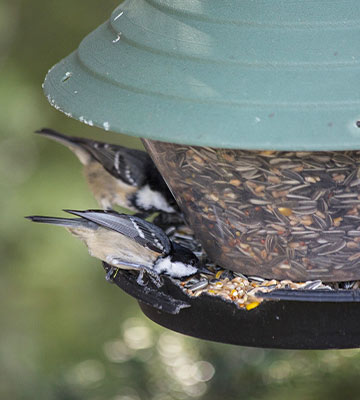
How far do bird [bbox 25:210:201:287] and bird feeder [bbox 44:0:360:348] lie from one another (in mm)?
122

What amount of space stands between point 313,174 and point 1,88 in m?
3.23

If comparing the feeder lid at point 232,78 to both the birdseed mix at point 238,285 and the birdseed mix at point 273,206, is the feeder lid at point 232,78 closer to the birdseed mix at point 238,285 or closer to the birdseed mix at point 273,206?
the birdseed mix at point 273,206

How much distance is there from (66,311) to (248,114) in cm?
457

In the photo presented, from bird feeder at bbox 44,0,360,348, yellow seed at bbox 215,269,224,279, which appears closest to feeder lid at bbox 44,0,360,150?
bird feeder at bbox 44,0,360,348

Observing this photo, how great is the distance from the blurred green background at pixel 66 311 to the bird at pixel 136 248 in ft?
3.20

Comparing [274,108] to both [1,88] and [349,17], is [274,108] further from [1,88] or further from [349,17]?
[1,88]

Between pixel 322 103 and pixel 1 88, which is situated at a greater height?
pixel 322 103

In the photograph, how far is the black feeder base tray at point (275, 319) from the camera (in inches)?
89.0

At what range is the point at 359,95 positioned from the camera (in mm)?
1806

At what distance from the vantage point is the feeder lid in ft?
5.84

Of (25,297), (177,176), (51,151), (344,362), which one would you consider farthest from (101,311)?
(177,176)

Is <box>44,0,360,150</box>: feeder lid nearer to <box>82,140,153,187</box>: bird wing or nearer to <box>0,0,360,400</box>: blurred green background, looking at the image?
<box>82,140,153,187</box>: bird wing

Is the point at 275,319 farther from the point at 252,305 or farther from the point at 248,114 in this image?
the point at 248,114

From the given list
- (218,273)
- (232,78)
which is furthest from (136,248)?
(232,78)
